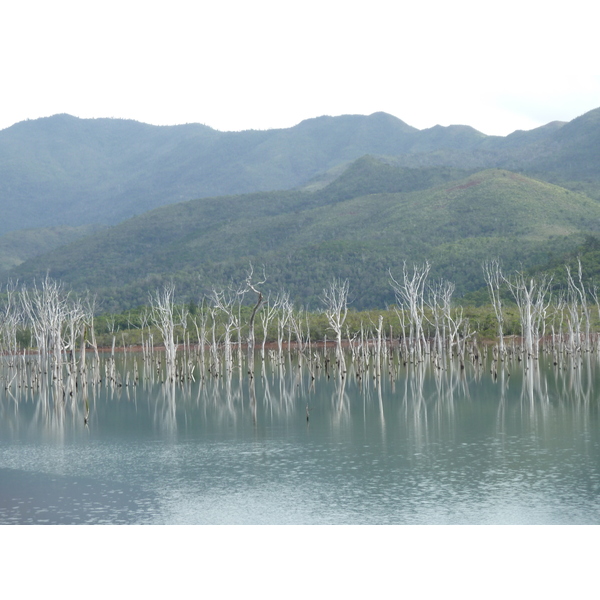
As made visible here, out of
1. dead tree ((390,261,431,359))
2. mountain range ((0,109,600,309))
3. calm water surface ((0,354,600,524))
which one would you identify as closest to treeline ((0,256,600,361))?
dead tree ((390,261,431,359))

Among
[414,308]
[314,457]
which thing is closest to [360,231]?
[414,308]

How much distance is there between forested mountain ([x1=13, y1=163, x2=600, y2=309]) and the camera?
9350cm

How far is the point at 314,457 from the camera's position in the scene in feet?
74.1

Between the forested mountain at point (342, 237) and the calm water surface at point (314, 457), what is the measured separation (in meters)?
53.9

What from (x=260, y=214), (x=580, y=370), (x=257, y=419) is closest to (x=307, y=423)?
(x=257, y=419)

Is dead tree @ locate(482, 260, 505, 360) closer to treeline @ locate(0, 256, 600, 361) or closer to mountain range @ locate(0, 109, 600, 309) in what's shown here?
treeline @ locate(0, 256, 600, 361)

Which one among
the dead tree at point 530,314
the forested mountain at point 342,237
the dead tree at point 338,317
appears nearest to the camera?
the dead tree at point 338,317

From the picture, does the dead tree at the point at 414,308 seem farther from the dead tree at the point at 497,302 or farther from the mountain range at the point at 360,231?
the mountain range at the point at 360,231

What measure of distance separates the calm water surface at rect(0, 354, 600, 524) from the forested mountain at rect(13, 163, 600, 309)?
53.9 meters

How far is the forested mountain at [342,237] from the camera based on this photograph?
307ft

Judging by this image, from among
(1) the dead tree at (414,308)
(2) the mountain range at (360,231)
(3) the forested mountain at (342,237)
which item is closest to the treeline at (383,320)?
(1) the dead tree at (414,308)

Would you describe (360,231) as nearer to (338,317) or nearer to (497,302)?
(497,302)
